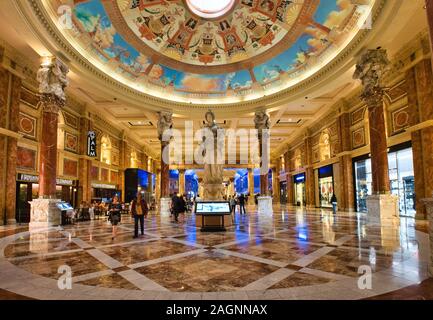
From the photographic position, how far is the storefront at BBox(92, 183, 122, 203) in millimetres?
18019

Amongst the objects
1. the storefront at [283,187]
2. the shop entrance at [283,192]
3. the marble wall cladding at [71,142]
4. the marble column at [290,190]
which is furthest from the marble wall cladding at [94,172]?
the shop entrance at [283,192]

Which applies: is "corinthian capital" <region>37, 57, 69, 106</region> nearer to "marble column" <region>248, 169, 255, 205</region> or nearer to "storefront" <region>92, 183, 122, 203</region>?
"storefront" <region>92, 183, 122, 203</region>

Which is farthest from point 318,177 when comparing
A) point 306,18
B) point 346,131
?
point 306,18

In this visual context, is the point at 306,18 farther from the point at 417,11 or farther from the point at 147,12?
the point at 147,12

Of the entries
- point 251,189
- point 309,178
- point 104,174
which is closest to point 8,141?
point 104,174

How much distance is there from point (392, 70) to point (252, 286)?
43.1 ft

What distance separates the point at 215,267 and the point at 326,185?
18.4 m

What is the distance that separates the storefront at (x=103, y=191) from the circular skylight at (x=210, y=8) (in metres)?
13.1

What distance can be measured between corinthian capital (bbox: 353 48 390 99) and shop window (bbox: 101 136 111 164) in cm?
1749

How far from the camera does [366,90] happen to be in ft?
34.3

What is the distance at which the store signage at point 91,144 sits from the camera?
1676cm

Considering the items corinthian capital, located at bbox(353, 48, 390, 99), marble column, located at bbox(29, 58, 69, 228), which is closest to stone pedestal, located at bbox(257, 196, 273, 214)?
corinthian capital, located at bbox(353, 48, 390, 99)

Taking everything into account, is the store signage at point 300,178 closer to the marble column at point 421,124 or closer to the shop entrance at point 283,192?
the shop entrance at point 283,192

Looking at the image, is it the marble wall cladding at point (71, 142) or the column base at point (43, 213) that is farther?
the marble wall cladding at point (71, 142)
